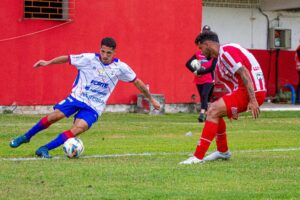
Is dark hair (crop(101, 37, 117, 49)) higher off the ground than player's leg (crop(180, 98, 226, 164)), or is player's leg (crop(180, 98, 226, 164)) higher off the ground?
dark hair (crop(101, 37, 117, 49))

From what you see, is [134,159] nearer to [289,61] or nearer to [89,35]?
Result: [89,35]

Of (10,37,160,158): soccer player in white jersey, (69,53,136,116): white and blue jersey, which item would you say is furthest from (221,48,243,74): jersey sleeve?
(69,53,136,116): white and blue jersey

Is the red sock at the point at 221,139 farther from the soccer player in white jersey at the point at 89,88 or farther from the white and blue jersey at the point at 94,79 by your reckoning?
the white and blue jersey at the point at 94,79

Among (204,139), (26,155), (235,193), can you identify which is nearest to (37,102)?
(26,155)

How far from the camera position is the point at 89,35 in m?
23.8

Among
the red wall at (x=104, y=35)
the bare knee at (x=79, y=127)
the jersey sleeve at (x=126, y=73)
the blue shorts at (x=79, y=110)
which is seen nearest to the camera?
the bare knee at (x=79, y=127)

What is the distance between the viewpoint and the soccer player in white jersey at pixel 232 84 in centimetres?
A: 1184

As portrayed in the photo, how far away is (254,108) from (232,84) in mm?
684

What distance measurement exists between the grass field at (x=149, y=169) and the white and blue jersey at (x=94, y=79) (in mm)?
852

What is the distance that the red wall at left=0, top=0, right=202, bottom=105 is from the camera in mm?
22641

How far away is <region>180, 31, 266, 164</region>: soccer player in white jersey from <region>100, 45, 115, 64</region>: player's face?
1.81 metres

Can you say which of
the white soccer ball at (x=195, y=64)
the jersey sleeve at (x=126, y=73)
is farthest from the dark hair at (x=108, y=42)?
the white soccer ball at (x=195, y=64)

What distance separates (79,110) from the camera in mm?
13438

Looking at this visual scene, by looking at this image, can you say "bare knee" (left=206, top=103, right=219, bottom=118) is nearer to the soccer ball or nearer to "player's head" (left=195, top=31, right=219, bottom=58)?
"player's head" (left=195, top=31, right=219, bottom=58)
